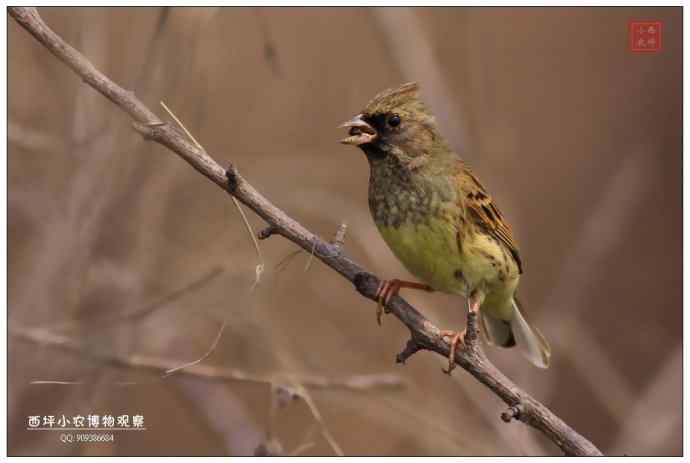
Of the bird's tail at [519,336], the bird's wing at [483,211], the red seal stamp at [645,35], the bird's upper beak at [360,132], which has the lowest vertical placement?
the bird's tail at [519,336]

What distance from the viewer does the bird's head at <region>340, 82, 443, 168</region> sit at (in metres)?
3.84

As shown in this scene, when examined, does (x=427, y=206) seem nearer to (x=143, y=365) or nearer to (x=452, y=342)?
(x=452, y=342)

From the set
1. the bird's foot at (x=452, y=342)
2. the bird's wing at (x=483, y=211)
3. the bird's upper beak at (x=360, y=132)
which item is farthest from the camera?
the bird's wing at (x=483, y=211)

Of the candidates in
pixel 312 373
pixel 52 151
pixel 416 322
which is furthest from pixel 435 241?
pixel 52 151

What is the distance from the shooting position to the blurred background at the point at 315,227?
390 cm

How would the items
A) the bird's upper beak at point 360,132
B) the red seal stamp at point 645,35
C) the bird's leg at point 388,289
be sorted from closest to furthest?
the bird's leg at point 388,289, the bird's upper beak at point 360,132, the red seal stamp at point 645,35

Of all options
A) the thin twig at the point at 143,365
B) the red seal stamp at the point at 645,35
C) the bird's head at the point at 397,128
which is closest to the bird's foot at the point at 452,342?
the thin twig at the point at 143,365

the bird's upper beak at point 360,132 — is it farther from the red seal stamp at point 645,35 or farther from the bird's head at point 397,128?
the red seal stamp at point 645,35

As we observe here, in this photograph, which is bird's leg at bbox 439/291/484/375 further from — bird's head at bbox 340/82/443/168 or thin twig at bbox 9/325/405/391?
bird's head at bbox 340/82/443/168

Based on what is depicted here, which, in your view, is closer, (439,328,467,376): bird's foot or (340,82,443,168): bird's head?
(439,328,467,376): bird's foot

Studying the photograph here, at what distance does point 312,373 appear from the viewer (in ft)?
15.6

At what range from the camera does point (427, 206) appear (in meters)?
3.90

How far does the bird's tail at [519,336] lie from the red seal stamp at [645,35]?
4.36ft

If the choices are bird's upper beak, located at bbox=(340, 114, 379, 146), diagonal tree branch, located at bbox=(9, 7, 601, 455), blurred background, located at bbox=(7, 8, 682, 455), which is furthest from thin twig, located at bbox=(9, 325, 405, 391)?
bird's upper beak, located at bbox=(340, 114, 379, 146)
